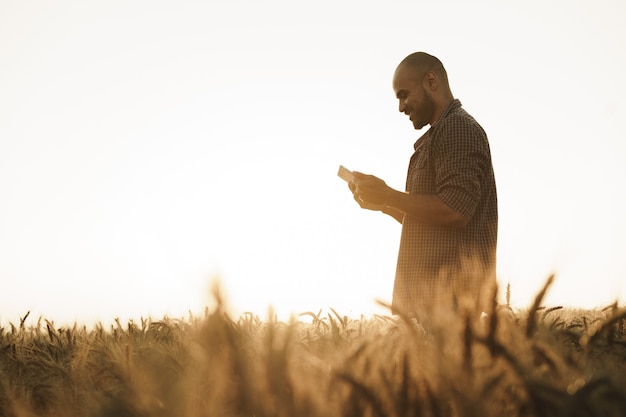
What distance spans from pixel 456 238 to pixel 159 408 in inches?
120

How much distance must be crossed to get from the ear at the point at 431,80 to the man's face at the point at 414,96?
28 mm

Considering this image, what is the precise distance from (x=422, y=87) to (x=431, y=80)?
0.09m

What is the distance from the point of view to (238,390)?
41.9 inches

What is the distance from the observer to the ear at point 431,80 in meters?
4.27

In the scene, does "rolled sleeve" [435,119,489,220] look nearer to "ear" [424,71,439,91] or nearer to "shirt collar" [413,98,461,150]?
"shirt collar" [413,98,461,150]

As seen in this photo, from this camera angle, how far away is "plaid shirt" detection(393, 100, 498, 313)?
3.49 meters

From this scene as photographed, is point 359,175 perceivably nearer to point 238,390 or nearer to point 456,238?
point 456,238

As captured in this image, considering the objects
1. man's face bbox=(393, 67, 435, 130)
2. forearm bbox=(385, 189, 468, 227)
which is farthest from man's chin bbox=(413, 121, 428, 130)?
forearm bbox=(385, 189, 468, 227)

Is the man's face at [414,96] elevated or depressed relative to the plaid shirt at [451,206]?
elevated

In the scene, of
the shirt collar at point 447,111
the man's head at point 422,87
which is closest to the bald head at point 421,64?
the man's head at point 422,87

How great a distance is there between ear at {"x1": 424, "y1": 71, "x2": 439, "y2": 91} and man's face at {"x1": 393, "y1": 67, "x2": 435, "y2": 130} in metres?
0.03

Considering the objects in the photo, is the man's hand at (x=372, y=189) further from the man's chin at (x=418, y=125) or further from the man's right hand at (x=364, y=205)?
the man's chin at (x=418, y=125)

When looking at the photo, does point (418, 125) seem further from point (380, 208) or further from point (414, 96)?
point (380, 208)

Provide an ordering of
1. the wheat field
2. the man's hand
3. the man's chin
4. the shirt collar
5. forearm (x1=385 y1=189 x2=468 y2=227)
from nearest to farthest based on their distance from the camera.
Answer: the wheat field → forearm (x1=385 y1=189 x2=468 y2=227) → the man's hand → the shirt collar → the man's chin
